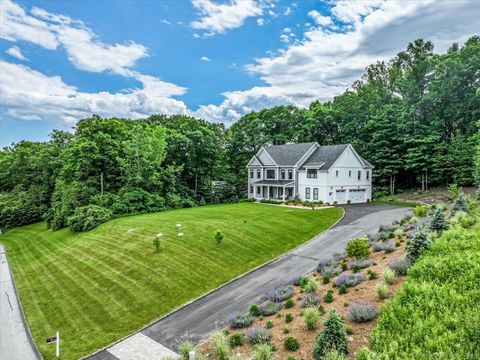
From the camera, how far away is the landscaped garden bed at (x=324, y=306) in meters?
8.95

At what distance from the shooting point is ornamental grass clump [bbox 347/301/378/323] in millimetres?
9062

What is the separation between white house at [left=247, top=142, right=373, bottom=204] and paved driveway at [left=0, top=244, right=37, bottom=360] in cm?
3206

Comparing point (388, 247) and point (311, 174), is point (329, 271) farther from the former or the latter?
point (311, 174)

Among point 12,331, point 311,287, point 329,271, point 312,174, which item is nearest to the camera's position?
point 311,287

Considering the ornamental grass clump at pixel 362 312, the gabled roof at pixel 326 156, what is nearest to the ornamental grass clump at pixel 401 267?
the ornamental grass clump at pixel 362 312

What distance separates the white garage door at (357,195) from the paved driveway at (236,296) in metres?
18.1

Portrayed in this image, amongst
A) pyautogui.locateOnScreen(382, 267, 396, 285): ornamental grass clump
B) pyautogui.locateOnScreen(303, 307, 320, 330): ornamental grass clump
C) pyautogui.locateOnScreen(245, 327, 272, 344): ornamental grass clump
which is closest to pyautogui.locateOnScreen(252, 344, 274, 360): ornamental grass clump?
pyautogui.locateOnScreen(245, 327, 272, 344): ornamental grass clump

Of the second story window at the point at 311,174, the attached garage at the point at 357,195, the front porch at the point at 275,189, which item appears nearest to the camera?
the second story window at the point at 311,174

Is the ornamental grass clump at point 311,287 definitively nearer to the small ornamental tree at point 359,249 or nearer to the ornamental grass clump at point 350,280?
the ornamental grass clump at point 350,280

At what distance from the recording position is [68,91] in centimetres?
3491

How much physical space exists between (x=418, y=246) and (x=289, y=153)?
35593 millimetres

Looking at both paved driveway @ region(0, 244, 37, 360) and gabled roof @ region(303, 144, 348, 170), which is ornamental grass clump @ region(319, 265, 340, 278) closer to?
paved driveway @ region(0, 244, 37, 360)

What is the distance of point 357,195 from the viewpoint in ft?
138

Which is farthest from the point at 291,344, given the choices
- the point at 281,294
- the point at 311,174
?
the point at 311,174
